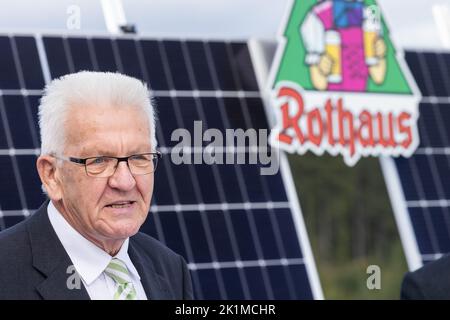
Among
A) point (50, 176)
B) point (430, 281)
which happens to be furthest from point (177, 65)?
point (430, 281)

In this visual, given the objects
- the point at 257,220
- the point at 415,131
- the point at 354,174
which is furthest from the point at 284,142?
the point at 354,174

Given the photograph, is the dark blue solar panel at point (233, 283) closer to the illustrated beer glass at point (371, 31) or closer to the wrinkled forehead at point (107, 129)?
the illustrated beer glass at point (371, 31)

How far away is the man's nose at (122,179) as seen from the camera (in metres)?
5.20

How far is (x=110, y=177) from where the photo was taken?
524 centimetres

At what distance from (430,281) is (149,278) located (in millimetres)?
1375

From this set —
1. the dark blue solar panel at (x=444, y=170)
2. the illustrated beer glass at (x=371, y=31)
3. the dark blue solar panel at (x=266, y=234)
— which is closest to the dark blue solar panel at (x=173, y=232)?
the dark blue solar panel at (x=266, y=234)

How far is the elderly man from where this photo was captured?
523cm

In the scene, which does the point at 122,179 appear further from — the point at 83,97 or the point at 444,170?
the point at 444,170

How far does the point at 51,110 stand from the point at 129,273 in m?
0.86

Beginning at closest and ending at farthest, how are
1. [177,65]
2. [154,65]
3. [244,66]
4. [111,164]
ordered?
[111,164] → [154,65] → [177,65] → [244,66]

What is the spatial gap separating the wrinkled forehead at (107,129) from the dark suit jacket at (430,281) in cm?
146

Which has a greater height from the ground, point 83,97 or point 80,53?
point 80,53

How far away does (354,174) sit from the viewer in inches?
2768

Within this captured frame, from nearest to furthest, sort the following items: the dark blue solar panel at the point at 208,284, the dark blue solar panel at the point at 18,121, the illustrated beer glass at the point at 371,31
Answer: the dark blue solar panel at the point at 18,121
the dark blue solar panel at the point at 208,284
the illustrated beer glass at the point at 371,31
